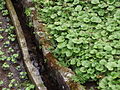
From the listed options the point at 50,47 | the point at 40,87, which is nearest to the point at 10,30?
the point at 50,47

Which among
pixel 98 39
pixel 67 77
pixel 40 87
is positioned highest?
pixel 98 39

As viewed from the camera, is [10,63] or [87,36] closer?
[87,36]

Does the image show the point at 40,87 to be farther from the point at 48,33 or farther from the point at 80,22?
the point at 80,22

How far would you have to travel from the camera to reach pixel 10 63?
16.8 feet

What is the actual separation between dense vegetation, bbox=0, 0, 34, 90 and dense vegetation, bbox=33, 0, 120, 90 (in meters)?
0.93

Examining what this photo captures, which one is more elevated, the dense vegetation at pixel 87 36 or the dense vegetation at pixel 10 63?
the dense vegetation at pixel 87 36

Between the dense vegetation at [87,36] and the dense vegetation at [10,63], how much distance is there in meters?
0.93

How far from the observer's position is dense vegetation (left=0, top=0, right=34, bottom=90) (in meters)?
4.66

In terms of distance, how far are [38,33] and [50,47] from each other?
1.67ft

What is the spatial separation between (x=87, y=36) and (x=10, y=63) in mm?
1880

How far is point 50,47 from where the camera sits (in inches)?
174

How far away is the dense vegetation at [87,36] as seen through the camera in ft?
11.9

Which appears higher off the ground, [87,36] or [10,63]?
[87,36]

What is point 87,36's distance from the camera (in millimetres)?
4234
